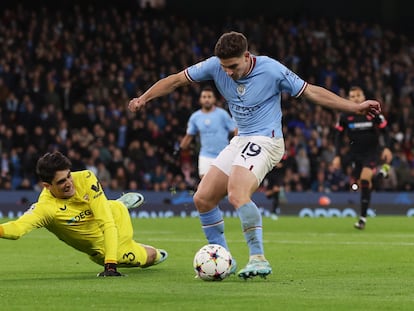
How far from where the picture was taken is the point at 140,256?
10.8m

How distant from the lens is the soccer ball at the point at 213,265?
31.3ft

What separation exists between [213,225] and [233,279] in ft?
2.23

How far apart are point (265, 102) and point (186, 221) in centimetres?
1238

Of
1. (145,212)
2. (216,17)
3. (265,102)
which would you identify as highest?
(216,17)

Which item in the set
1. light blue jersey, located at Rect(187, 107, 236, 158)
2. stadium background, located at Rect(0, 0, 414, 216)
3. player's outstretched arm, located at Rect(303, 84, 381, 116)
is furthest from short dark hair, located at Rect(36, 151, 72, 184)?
light blue jersey, located at Rect(187, 107, 236, 158)

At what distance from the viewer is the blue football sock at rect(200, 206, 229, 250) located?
10.2 m

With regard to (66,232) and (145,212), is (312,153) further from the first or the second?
(66,232)

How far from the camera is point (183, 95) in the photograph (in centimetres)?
2997

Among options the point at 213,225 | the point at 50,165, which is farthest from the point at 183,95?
the point at 50,165

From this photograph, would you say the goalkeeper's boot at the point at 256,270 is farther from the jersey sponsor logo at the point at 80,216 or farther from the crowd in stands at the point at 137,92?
the crowd in stands at the point at 137,92

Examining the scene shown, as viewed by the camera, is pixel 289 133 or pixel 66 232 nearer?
pixel 66 232

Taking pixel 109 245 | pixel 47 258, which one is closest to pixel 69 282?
pixel 109 245

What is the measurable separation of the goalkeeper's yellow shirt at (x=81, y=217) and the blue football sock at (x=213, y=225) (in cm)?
87

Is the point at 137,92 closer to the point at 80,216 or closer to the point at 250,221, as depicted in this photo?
the point at 80,216
